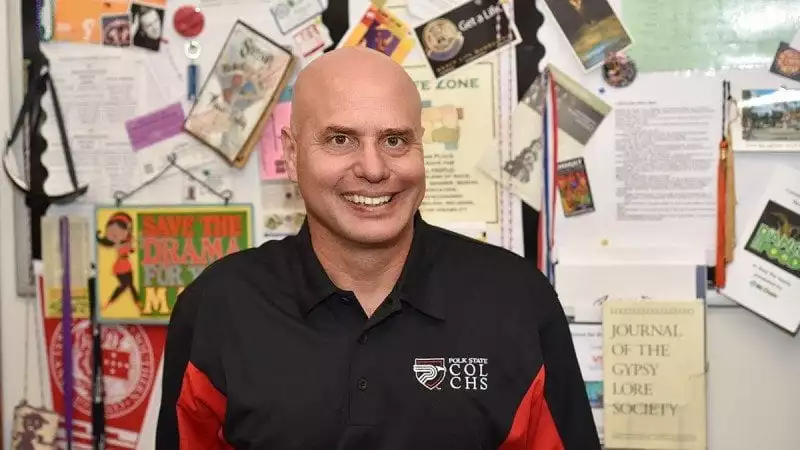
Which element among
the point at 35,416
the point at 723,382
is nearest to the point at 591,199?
the point at 723,382

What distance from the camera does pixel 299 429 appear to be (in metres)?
0.97

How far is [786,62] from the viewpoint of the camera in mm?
1267

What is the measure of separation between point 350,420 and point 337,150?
341 mm

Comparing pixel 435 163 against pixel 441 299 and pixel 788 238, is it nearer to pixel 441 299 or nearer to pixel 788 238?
pixel 441 299

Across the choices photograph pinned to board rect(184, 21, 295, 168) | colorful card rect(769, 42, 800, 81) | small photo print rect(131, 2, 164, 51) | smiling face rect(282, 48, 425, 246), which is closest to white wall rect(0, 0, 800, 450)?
colorful card rect(769, 42, 800, 81)

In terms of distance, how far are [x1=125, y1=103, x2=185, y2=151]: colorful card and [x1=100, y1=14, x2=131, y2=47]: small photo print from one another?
5.7 inches

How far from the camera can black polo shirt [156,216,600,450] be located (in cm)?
97

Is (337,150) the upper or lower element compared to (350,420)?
upper

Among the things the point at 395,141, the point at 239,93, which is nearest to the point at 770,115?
the point at 395,141

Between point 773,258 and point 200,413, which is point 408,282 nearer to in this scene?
point 200,413

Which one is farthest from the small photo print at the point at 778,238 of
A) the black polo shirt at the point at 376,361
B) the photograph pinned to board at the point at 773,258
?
the black polo shirt at the point at 376,361

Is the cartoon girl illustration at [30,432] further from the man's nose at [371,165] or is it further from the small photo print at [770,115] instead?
the small photo print at [770,115]

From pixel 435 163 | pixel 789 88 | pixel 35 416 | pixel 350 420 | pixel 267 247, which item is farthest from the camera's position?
pixel 35 416

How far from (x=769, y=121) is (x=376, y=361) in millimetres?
787
